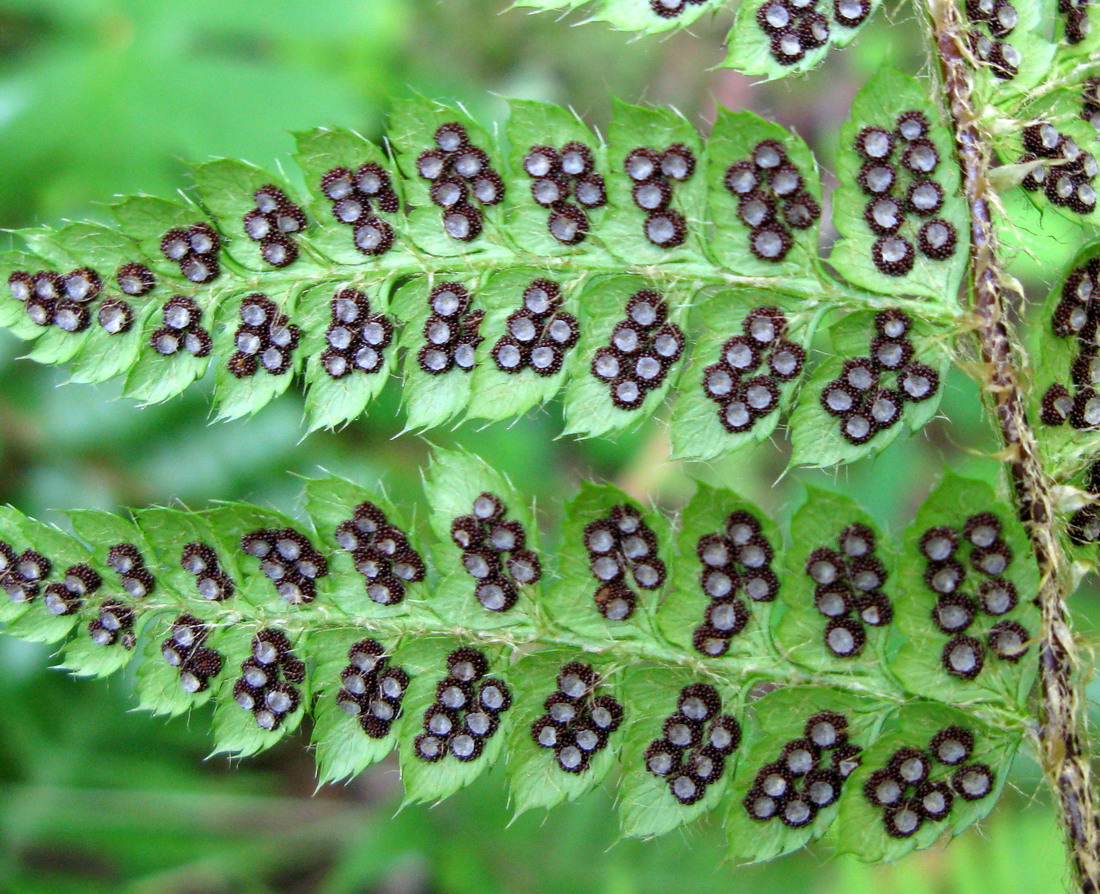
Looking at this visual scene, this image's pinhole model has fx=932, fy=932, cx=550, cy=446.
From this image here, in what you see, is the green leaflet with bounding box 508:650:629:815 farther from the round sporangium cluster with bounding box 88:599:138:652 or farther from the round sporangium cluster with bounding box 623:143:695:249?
the round sporangium cluster with bounding box 623:143:695:249

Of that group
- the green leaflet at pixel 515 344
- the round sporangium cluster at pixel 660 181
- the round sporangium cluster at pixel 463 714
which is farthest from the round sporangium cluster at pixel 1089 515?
the round sporangium cluster at pixel 463 714

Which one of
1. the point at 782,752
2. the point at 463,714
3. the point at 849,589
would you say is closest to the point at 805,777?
the point at 782,752

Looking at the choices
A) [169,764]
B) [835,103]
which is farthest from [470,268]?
[835,103]

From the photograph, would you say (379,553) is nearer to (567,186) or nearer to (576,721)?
(576,721)

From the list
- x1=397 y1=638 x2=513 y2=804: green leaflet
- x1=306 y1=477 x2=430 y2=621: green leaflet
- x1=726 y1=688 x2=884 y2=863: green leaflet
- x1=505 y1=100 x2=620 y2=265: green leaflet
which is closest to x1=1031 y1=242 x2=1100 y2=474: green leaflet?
x1=726 y1=688 x2=884 y2=863: green leaflet

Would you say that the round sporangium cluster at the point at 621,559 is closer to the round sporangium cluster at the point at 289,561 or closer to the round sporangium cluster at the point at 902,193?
the round sporangium cluster at the point at 289,561

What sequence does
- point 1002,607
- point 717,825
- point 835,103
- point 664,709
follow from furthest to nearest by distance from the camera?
point 835,103, point 717,825, point 664,709, point 1002,607

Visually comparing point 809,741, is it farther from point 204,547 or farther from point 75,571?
point 75,571
